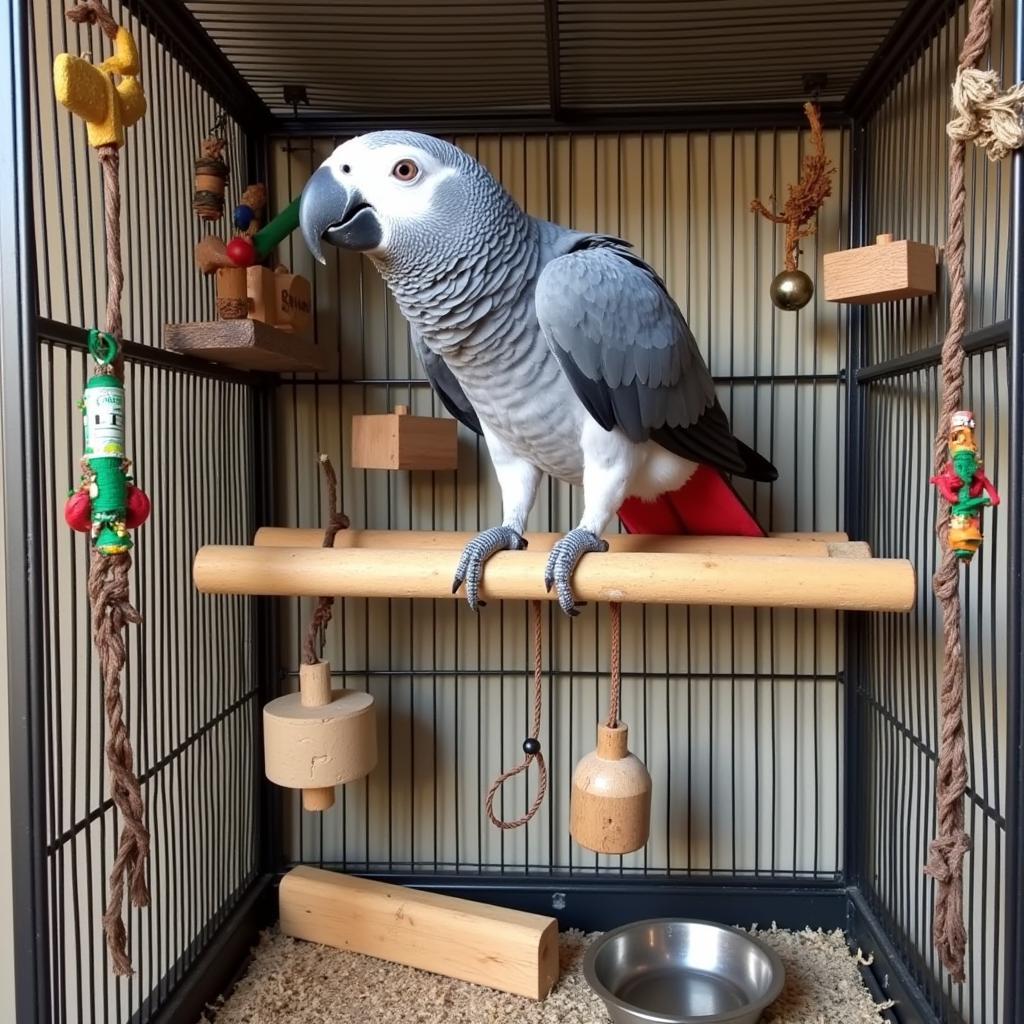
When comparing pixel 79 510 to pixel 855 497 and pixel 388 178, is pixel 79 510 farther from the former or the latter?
pixel 855 497

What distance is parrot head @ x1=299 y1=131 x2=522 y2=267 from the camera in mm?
1000

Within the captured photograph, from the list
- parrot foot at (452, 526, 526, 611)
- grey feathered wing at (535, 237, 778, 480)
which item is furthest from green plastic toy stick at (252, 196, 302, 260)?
parrot foot at (452, 526, 526, 611)

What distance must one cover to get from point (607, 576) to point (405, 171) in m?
0.53

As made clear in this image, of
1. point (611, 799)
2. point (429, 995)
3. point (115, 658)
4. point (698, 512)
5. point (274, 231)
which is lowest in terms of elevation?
point (429, 995)

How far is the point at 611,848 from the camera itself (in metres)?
1.15

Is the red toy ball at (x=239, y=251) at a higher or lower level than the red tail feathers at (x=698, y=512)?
higher

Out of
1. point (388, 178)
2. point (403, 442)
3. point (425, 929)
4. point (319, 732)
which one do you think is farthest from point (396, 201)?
point (425, 929)

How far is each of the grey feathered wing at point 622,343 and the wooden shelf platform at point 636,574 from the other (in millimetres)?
169

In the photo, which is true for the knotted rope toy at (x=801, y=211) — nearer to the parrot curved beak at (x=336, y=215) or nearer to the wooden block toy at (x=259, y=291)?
the parrot curved beak at (x=336, y=215)

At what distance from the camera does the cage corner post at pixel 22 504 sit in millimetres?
799

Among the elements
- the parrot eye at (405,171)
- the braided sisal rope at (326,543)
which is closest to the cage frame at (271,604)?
the braided sisal rope at (326,543)

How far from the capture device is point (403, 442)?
1.32 metres

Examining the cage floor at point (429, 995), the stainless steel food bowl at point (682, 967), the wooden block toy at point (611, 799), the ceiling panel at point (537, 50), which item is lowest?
the cage floor at point (429, 995)

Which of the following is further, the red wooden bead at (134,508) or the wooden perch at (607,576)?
the wooden perch at (607,576)
